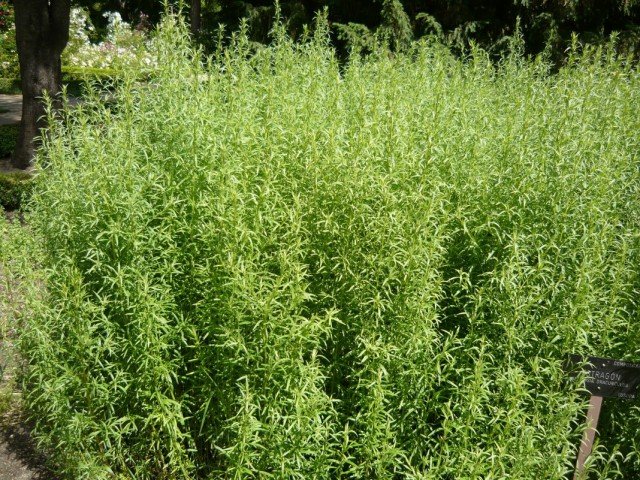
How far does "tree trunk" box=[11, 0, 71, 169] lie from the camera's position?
7496 mm

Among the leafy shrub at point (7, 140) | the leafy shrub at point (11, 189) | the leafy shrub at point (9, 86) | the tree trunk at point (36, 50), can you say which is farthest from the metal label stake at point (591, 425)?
the leafy shrub at point (9, 86)

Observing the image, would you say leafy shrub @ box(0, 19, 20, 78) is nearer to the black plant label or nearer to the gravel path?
the gravel path

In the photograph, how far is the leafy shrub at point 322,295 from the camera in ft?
7.67

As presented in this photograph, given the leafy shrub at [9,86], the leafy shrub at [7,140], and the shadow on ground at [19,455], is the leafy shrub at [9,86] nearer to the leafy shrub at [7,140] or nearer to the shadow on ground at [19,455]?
the leafy shrub at [7,140]

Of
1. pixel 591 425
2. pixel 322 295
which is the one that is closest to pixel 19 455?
pixel 322 295

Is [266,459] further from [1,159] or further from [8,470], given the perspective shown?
[1,159]

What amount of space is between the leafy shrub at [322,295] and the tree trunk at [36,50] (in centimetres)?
526

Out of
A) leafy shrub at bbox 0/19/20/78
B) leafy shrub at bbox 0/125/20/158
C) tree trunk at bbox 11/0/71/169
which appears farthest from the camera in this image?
leafy shrub at bbox 0/19/20/78

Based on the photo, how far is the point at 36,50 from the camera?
7621 mm

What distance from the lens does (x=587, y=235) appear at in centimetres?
260

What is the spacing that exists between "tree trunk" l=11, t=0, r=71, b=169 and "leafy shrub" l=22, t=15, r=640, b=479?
5.26 meters

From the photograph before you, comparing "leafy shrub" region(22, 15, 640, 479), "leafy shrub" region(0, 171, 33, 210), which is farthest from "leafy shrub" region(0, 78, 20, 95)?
"leafy shrub" region(22, 15, 640, 479)

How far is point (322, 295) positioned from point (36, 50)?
667 cm

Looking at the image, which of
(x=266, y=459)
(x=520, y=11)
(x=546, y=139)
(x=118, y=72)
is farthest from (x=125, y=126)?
(x=520, y=11)
